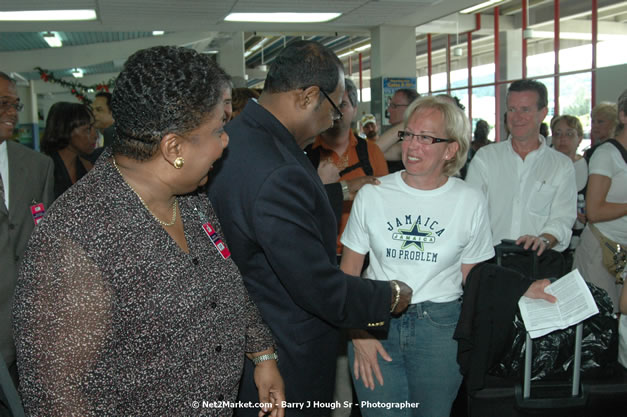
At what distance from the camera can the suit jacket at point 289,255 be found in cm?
134

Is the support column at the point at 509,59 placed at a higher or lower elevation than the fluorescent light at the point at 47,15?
lower

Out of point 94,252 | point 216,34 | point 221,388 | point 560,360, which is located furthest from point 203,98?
point 216,34

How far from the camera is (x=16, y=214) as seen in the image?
2252mm

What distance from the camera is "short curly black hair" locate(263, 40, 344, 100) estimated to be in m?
1.54

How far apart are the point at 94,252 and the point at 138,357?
26 cm

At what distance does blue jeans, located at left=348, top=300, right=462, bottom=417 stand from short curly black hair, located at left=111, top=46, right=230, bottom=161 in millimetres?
1123

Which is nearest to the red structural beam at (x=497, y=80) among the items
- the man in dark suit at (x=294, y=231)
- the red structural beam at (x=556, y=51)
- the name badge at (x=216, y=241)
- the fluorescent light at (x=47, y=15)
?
the red structural beam at (x=556, y=51)

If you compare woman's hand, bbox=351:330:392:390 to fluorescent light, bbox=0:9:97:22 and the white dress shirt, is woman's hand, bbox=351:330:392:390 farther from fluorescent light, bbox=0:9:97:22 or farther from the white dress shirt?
fluorescent light, bbox=0:9:97:22

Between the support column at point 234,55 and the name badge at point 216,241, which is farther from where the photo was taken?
the support column at point 234,55

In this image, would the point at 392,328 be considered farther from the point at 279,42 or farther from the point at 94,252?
the point at 279,42

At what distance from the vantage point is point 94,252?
103 cm

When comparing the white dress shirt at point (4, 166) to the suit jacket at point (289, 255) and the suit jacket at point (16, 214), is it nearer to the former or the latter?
the suit jacket at point (16, 214)

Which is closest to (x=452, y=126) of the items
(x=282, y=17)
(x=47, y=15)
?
(x=282, y=17)

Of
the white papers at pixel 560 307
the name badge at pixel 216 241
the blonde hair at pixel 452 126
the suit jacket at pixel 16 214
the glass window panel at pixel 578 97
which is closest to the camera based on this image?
the name badge at pixel 216 241
